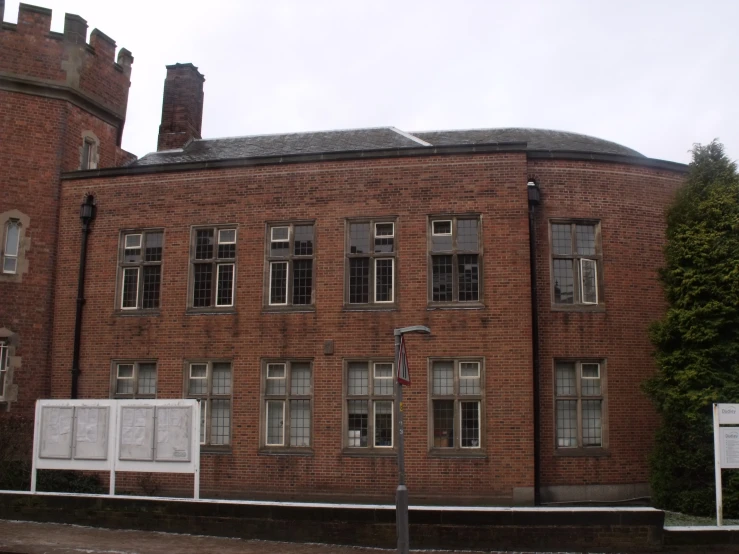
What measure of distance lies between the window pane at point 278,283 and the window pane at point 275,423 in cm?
239

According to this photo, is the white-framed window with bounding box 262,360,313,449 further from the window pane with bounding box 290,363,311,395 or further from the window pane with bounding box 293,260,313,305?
the window pane with bounding box 293,260,313,305

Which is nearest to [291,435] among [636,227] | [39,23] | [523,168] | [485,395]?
[485,395]

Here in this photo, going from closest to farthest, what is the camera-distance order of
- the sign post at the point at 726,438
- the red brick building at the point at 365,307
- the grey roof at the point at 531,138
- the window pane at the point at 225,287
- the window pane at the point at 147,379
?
the sign post at the point at 726,438 → the red brick building at the point at 365,307 → the window pane at the point at 225,287 → the window pane at the point at 147,379 → the grey roof at the point at 531,138

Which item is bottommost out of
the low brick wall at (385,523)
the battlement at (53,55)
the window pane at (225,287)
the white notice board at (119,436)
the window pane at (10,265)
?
the low brick wall at (385,523)

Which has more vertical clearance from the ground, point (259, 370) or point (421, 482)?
point (259, 370)

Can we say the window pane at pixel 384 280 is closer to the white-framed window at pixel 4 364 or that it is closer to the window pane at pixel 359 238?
the window pane at pixel 359 238

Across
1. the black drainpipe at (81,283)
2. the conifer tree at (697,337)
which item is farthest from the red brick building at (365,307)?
the conifer tree at (697,337)

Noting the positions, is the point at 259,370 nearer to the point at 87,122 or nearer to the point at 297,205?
the point at 297,205

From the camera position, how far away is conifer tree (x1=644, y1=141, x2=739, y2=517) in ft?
46.3

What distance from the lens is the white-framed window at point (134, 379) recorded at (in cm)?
1839

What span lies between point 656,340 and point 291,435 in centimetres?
821

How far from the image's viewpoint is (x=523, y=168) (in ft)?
56.0

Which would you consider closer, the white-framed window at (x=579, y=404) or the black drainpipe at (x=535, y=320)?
the black drainpipe at (x=535, y=320)

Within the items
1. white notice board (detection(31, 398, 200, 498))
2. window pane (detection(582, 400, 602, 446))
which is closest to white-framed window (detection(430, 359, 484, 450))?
window pane (detection(582, 400, 602, 446))
